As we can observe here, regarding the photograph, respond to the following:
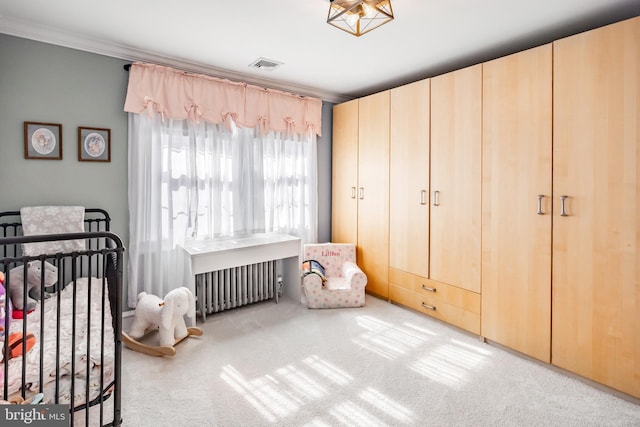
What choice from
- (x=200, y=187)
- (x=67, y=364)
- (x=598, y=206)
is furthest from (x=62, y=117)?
(x=598, y=206)

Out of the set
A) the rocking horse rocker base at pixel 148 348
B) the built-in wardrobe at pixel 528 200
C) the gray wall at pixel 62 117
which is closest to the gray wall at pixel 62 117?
the gray wall at pixel 62 117

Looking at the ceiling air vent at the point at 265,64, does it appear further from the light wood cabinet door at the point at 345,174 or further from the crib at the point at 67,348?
the crib at the point at 67,348

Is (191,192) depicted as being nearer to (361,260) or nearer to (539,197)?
(361,260)

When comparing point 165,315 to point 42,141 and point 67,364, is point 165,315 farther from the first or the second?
point 42,141

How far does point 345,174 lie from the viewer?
4441 mm

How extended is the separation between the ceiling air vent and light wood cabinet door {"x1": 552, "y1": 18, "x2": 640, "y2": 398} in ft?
7.67

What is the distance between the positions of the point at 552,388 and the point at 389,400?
3.77 feet

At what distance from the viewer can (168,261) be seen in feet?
11.1

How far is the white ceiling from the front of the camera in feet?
7.56

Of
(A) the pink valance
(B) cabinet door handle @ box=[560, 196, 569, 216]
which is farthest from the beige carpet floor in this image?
(A) the pink valance

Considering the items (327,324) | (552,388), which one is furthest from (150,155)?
(552,388)

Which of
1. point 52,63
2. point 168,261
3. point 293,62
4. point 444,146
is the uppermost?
point 293,62

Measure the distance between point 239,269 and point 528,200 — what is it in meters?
2.81

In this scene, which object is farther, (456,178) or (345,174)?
(345,174)
